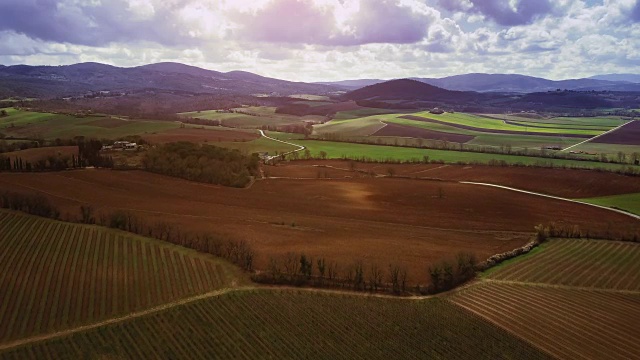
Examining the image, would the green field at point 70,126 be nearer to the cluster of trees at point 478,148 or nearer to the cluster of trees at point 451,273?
the cluster of trees at point 478,148

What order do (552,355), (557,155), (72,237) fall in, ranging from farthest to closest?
(557,155) < (72,237) < (552,355)

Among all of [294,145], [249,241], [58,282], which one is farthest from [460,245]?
[294,145]

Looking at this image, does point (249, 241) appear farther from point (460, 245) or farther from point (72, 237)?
point (460, 245)

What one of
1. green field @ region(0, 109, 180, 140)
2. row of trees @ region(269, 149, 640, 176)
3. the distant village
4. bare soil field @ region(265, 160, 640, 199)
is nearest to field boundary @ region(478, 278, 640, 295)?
bare soil field @ region(265, 160, 640, 199)

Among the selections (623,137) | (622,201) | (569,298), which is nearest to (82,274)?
(569,298)

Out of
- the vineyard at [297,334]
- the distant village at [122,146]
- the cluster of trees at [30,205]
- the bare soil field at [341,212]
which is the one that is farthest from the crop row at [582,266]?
the distant village at [122,146]
